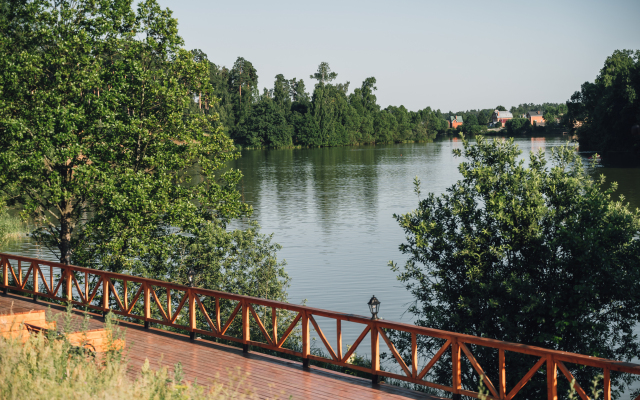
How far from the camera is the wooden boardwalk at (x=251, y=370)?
8484 mm

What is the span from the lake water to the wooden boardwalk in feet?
27.2

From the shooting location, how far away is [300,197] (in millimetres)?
48844

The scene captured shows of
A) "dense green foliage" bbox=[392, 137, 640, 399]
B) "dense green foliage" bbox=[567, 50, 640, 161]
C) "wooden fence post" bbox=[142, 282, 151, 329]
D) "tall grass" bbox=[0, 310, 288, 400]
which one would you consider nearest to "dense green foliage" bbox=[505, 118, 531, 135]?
"dense green foliage" bbox=[567, 50, 640, 161]

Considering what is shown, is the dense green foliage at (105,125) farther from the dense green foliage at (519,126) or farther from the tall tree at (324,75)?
the dense green foliage at (519,126)

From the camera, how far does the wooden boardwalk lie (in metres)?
8.48

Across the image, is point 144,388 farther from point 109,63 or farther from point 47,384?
point 109,63

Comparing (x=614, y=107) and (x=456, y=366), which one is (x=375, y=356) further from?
(x=614, y=107)

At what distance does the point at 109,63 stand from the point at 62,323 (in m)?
11.7

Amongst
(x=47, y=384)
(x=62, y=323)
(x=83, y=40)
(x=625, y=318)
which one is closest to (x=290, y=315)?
(x=62, y=323)

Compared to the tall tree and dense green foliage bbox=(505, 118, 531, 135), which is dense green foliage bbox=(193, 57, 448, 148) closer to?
the tall tree

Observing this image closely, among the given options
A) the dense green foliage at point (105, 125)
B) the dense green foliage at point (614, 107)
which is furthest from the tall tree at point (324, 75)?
the dense green foliage at point (105, 125)

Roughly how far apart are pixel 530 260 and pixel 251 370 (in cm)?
705

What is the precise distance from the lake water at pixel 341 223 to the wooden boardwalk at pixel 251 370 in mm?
8290

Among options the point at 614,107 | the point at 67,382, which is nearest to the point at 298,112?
the point at 614,107
